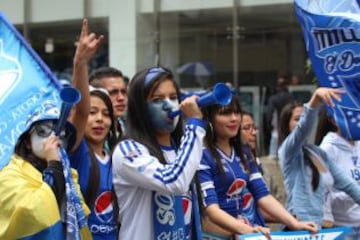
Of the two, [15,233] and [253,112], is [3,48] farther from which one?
[253,112]

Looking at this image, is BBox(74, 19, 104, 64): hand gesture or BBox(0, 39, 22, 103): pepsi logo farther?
BBox(0, 39, 22, 103): pepsi logo

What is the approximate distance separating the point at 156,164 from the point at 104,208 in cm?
50

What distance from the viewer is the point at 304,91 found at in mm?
12789

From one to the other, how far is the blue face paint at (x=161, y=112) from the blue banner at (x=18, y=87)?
42 centimetres

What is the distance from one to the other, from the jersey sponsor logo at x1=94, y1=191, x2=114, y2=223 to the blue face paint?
1.50ft

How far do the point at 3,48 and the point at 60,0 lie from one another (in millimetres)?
11345

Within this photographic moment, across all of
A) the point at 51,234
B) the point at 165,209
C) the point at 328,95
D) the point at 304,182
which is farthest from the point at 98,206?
the point at 304,182

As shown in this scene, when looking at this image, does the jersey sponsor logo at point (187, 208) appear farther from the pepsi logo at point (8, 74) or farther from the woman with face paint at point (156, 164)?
the pepsi logo at point (8, 74)

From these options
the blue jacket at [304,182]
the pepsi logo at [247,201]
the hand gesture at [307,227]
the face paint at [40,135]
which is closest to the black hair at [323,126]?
the blue jacket at [304,182]

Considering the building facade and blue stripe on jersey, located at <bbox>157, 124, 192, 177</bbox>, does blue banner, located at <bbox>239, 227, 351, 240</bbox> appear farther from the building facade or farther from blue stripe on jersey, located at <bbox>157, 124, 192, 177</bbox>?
the building facade

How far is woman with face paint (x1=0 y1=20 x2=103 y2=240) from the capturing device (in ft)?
9.96

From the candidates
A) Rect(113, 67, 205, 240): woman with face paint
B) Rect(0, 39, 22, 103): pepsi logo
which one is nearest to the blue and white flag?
Rect(113, 67, 205, 240): woman with face paint

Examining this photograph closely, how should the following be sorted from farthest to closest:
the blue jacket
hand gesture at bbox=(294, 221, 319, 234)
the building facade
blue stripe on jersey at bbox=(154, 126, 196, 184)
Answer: the building facade, the blue jacket, hand gesture at bbox=(294, 221, 319, 234), blue stripe on jersey at bbox=(154, 126, 196, 184)

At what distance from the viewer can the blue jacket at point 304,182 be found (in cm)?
454
